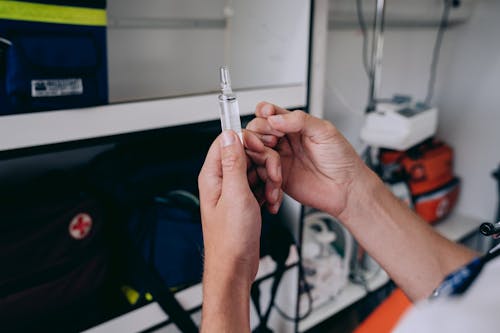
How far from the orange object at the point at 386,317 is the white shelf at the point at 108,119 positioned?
597 mm

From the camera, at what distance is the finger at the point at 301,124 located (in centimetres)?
65

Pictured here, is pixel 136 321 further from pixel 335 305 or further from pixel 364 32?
pixel 364 32

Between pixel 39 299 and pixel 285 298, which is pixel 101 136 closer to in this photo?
pixel 39 299

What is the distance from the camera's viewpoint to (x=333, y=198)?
2.51ft

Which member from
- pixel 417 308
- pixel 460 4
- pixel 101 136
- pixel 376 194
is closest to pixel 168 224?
pixel 101 136

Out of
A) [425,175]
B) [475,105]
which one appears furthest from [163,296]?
[475,105]

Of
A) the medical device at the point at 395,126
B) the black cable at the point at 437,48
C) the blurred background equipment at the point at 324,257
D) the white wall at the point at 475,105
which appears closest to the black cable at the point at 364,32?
the medical device at the point at 395,126

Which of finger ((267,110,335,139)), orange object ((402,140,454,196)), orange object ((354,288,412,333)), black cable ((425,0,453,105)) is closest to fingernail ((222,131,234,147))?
finger ((267,110,335,139))

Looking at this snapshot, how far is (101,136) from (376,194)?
1.71 feet

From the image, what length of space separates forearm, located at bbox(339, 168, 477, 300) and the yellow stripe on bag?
0.54m

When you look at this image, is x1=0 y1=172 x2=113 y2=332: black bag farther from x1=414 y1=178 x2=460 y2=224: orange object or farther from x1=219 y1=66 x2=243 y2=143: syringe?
x1=414 y1=178 x2=460 y2=224: orange object

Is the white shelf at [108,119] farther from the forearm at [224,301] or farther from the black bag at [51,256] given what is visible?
the forearm at [224,301]

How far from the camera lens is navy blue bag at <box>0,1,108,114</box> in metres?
0.58

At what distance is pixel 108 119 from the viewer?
2.28 ft
